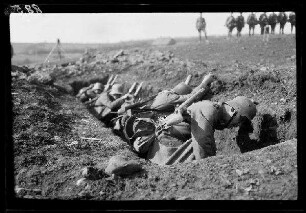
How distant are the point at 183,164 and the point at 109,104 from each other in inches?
154

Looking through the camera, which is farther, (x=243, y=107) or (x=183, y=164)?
(x=243, y=107)

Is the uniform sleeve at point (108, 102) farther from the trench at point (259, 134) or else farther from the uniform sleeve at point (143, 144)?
the trench at point (259, 134)

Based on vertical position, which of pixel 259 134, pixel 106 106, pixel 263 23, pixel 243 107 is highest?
pixel 263 23

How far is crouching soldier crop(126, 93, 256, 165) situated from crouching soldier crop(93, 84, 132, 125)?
6.40 ft

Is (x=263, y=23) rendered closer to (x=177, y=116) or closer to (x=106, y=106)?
(x=106, y=106)

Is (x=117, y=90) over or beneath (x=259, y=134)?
over

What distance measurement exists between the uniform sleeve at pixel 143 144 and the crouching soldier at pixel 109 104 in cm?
181

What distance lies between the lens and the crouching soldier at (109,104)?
7055mm

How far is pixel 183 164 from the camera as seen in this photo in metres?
3.71
